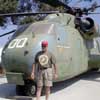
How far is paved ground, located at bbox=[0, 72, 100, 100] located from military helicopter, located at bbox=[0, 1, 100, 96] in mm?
473

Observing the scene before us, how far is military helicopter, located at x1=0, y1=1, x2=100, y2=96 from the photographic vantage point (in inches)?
417

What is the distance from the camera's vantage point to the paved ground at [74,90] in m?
11.0

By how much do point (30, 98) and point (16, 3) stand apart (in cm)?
1122

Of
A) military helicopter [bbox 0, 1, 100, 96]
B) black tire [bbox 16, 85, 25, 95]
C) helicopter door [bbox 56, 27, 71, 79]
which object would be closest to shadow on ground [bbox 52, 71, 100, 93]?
military helicopter [bbox 0, 1, 100, 96]

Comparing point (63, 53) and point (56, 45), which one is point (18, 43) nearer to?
point (56, 45)

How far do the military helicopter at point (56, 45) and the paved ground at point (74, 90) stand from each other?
47 cm

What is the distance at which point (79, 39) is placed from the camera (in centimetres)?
1260

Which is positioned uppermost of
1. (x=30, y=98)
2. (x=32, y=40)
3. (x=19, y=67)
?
(x=32, y=40)

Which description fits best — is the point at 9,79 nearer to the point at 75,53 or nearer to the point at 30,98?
the point at 30,98

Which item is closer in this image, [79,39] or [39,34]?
[39,34]

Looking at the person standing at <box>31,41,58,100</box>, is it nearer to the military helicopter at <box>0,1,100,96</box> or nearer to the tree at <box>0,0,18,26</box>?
the military helicopter at <box>0,1,100,96</box>

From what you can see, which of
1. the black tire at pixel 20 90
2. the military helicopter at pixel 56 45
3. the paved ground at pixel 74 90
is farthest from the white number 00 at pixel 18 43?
the paved ground at pixel 74 90

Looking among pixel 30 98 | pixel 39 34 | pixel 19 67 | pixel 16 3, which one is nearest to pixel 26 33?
pixel 39 34

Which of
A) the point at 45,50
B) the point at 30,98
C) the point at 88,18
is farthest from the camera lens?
the point at 88,18
